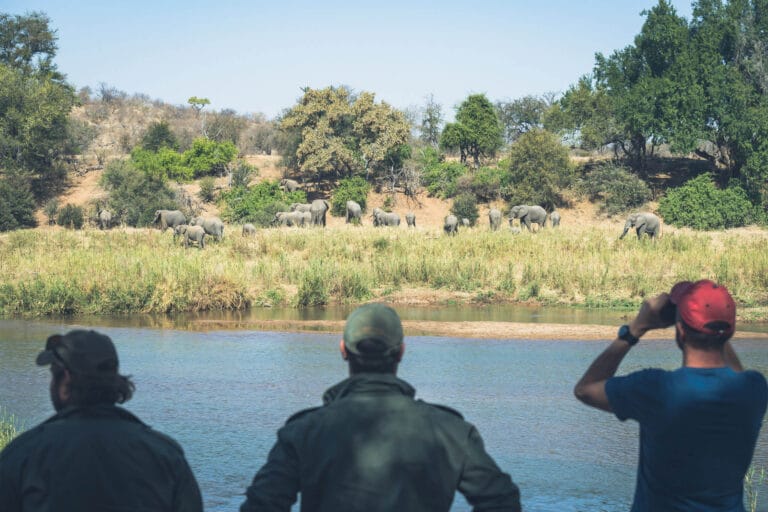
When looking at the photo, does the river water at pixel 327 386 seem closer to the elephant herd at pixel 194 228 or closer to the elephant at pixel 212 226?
the elephant herd at pixel 194 228

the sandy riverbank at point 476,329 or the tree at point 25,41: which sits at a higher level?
the tree at point 25,41

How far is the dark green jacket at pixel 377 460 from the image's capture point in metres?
2.74

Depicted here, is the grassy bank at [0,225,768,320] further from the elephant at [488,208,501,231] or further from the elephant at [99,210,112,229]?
the elephant at [99,210,112,229]

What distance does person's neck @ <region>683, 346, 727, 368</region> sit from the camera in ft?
10.4

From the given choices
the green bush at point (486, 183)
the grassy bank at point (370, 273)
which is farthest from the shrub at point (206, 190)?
the grassy bank at point (370, 273)

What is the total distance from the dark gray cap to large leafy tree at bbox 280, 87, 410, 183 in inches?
1733

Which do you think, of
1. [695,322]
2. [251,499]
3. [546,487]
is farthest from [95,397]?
[546,487]

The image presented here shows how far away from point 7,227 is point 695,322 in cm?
3944

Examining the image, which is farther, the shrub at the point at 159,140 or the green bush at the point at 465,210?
the shrub at the point at 159,140

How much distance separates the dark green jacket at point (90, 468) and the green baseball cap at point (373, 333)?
64 cm

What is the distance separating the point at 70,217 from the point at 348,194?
1314 cm

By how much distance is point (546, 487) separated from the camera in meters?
6.54

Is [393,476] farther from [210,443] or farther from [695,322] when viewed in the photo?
[210,443]

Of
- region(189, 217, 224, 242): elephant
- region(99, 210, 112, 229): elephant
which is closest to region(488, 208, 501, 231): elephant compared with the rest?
region(189, 217, 224, 242): elephant
